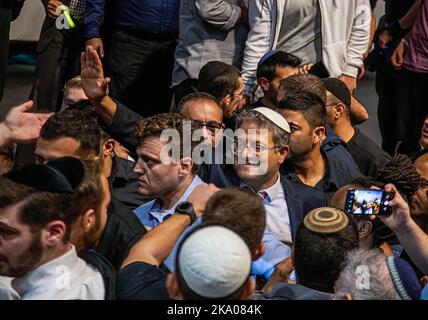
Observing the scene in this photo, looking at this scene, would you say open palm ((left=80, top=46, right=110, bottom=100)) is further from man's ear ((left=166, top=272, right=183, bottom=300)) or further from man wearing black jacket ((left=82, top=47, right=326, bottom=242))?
man's ear ((left=166, top=272, right=183, bottom=300))

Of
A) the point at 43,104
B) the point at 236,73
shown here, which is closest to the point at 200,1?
the point at 236,73

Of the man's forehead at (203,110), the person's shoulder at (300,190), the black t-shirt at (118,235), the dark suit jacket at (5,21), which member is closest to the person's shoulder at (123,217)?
the black t-shirt at (118,235)

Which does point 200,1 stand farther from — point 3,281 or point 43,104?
point 3,281

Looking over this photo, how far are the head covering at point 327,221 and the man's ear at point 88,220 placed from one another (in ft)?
2.64

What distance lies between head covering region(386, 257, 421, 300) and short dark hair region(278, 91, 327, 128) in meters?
1.97

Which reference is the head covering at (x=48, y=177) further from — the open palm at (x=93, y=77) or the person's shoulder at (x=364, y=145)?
the person's shoulder at (x=364, y=145)

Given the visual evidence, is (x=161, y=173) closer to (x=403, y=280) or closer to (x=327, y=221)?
(x=327, y=221)

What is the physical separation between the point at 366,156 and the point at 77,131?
185 cm

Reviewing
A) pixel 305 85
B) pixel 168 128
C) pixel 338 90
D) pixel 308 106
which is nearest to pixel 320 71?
pixel 338 90

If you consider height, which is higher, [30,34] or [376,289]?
[376,289]

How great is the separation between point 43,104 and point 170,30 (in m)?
1.04

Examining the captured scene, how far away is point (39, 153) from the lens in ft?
15.3

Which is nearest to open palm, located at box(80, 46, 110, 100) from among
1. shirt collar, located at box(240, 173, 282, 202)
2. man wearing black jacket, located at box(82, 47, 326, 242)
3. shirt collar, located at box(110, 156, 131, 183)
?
man wearing black jacket, located at box(82, 47, 326, 242)
